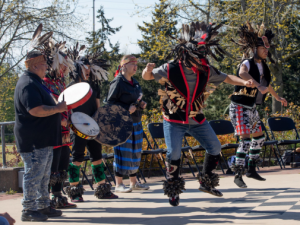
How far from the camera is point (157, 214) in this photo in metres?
3.92

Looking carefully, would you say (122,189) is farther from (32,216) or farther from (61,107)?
(61,107)

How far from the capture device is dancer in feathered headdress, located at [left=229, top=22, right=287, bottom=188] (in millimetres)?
5227

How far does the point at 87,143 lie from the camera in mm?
4957

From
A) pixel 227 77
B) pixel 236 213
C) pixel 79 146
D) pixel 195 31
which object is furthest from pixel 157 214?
pixel 195 31

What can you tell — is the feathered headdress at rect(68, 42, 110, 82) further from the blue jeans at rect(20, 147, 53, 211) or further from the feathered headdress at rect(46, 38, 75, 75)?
the blue jeans at rect(20, 147, 53, 211)

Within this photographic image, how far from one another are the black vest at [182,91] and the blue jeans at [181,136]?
0.26 feet

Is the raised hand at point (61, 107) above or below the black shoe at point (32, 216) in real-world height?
above

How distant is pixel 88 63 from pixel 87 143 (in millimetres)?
1095

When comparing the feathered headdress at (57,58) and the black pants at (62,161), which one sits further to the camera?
the feathered headdress at (57,58)

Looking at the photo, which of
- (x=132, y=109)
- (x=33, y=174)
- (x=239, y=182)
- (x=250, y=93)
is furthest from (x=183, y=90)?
(x=239, y=182)

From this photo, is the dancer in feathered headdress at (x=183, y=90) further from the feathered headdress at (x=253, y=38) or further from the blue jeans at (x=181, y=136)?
the feathered headdress at (x=253, y=38)

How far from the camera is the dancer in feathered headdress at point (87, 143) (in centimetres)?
479

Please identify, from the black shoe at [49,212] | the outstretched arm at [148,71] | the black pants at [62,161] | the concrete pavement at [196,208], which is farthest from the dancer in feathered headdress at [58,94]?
the outstretched arm at [148,71]

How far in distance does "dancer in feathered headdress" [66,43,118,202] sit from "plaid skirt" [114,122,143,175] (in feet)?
1.37
